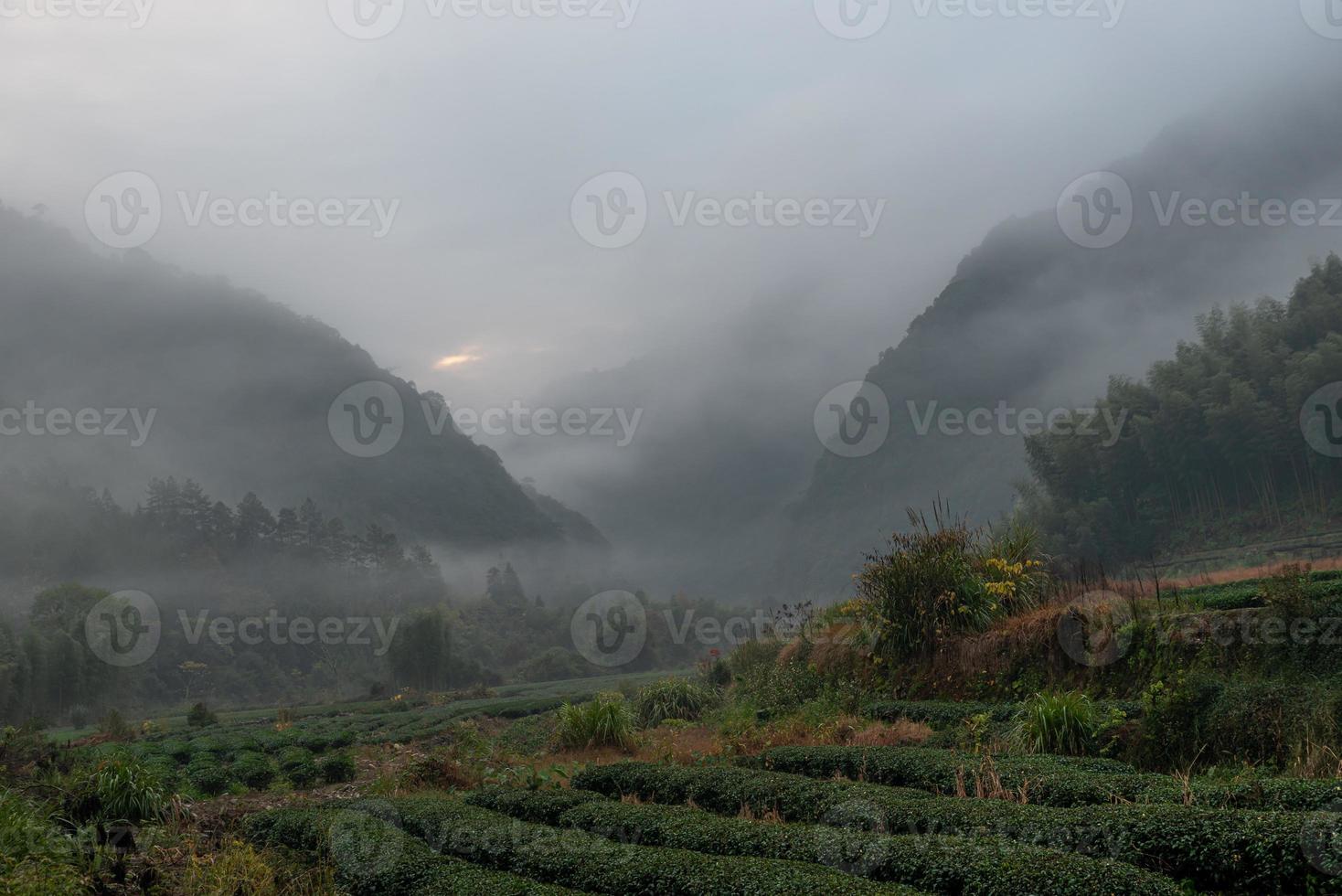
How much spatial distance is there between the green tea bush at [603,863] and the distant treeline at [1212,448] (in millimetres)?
49691

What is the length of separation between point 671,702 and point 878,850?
1570cm

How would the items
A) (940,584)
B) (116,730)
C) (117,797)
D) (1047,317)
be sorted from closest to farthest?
1. (117,797)
2. (940,584)
3. (116,730)
4. (1047,317)

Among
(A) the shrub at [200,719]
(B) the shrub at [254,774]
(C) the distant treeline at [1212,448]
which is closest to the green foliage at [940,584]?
(B) the shrub at [254,774]

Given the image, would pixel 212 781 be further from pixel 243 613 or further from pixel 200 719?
pixel 243 613

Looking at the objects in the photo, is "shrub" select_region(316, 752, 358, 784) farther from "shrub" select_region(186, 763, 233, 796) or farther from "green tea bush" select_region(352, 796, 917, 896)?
"green tea bush" select_region(352, 796, 917, 896)

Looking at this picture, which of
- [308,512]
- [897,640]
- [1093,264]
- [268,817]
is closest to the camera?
[268,817]

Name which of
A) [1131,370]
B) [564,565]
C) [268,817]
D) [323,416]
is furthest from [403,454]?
A: [268,817]

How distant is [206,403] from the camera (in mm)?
151875

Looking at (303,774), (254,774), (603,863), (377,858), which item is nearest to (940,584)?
(603,863)

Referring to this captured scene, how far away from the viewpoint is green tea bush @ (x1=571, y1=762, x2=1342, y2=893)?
17.8ft

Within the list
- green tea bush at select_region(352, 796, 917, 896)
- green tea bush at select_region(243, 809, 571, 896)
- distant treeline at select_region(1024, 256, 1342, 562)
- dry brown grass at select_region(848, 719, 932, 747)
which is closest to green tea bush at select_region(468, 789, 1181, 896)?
green tea bush at select_region(352, 796, 917, 896)

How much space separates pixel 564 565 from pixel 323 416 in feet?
182

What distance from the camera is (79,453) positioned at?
413 feet

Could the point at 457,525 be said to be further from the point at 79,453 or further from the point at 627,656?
the point at 627,656
